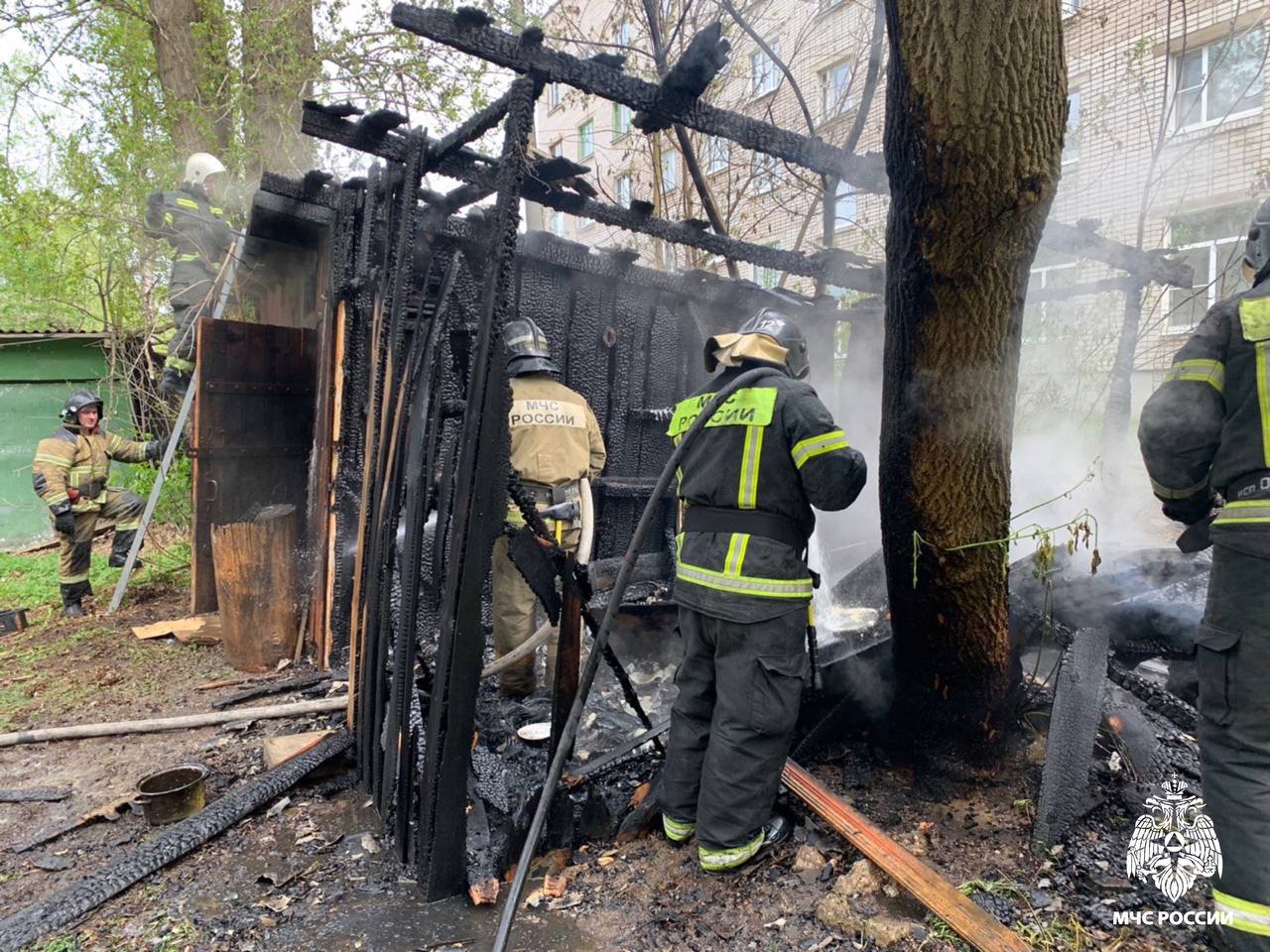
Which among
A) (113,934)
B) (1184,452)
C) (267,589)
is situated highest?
(1184,452)

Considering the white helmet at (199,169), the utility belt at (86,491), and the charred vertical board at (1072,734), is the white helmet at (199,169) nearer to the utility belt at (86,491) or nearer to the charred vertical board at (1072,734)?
the utility belt at (86,491)

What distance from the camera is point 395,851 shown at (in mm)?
2949

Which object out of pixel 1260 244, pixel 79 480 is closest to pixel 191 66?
pixel 79 480

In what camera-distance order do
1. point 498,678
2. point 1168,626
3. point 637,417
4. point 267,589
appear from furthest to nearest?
point 637,417
point 267,589
point 498,678
point 1168,626

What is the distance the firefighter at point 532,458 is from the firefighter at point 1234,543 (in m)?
3.30

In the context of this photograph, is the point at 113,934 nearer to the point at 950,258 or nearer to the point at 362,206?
the point at 950,258

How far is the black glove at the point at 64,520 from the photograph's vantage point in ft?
23.0

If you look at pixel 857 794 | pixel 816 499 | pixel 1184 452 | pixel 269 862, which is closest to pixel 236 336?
pixel 269 862

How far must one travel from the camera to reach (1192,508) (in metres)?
2.75

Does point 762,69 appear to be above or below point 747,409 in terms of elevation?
above

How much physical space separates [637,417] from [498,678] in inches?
121

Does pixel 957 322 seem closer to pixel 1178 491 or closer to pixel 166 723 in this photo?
pixel 1178 491

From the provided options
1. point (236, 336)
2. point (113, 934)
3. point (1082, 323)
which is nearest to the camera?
point (113, 934)

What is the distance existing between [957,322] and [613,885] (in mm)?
2618
